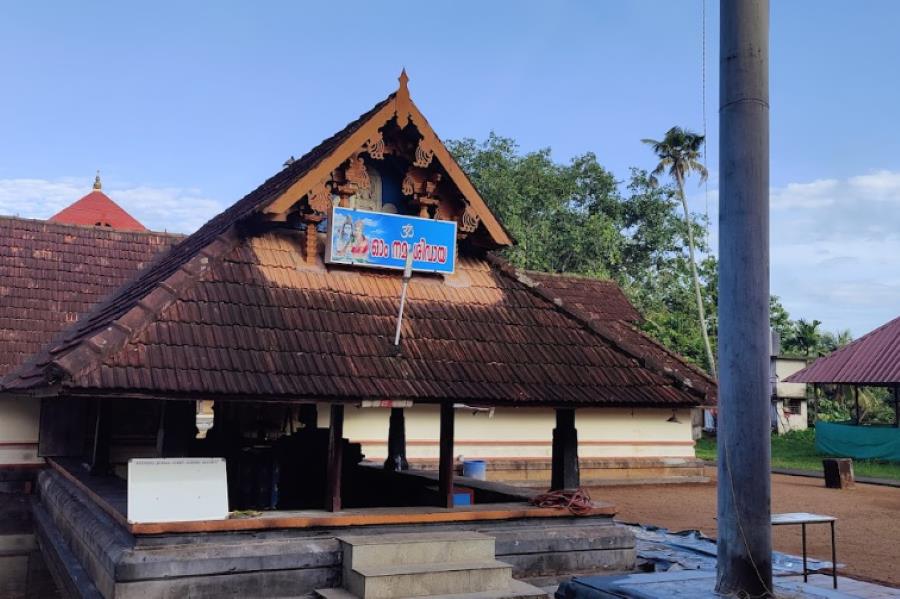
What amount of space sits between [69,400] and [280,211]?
8237 millimetres

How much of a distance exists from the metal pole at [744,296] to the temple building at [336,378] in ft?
9.89

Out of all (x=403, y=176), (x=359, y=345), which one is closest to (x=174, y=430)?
(x=359, y=345)

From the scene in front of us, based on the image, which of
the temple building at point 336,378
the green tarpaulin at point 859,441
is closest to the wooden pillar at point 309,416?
the temple building at point 336,378

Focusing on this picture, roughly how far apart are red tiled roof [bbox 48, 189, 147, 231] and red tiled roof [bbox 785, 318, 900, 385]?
2588cm

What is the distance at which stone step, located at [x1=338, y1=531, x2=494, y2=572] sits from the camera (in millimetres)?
8273

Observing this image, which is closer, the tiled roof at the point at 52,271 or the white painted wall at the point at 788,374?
the tiled roof at the point at 52,271

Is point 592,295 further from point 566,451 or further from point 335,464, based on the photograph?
point 335,464

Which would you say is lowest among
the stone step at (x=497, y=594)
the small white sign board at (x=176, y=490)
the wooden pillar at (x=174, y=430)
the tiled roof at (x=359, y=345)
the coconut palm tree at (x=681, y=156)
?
the stone step at (x=497, y=594)

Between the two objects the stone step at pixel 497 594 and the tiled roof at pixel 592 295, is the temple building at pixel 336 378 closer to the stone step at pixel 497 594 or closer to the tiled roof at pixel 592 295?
the stone step at pixel 497 594

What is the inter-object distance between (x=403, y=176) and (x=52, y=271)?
975 centimetres

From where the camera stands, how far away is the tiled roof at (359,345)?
26.4ft

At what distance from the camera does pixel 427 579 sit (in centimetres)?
812

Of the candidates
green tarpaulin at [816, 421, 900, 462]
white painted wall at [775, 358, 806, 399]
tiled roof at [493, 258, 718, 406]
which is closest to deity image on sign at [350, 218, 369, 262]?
tiled roof at [493, 258, 718, 406]

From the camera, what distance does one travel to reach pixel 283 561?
324 inches
